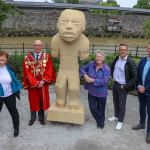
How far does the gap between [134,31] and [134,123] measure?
27.3m

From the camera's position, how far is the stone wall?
2847 centimetres

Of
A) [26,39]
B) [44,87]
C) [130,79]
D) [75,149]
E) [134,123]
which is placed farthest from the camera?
[26,39]

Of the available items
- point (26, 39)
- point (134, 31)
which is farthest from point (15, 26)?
point (134, 31)

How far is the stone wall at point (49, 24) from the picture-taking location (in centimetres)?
2847

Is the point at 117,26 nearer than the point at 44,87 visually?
No

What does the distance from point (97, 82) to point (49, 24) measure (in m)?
25.1

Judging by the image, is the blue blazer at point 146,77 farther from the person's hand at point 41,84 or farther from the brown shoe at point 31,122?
the brown shoe at point 31,122

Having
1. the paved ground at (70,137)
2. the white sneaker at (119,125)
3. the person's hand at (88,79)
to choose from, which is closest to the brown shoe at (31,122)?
the paved ground at (70,137)

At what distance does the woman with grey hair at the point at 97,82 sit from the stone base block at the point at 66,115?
0.90 feet

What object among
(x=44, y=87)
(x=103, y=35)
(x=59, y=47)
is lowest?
(x=103, y=35)

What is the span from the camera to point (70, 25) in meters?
5.52

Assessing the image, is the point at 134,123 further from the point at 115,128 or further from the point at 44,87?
the point at 44,87

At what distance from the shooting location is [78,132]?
5.69m

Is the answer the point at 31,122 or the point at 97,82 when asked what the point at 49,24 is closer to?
the point at 31,122
